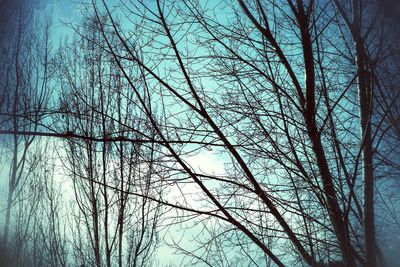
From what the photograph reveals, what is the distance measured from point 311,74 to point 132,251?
1768mm

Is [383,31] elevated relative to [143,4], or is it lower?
lower

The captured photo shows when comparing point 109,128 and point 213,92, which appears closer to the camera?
point 213,92

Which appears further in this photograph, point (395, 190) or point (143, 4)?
point (143, 4)

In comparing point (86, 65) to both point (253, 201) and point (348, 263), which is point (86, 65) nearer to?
point (253, 201)

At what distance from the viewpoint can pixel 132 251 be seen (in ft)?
7.82

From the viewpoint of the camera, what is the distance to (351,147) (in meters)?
1.07

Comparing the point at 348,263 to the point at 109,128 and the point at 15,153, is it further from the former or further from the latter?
the point at 15,153

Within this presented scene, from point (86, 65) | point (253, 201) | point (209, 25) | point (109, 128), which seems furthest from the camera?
point (86, 65)

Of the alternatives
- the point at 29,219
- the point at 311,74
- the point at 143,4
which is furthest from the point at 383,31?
the point at 29,219

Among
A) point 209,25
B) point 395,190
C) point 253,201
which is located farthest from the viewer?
point 209,25

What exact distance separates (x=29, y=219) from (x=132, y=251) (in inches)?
46.2

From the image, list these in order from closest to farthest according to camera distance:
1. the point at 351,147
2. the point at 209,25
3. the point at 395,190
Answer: the point at 395,190 < the point at 351,147 < the point at 209,25

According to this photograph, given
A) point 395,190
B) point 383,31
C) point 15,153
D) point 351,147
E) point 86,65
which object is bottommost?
point 395,190

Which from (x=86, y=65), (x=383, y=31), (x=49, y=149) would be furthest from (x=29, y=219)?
(x=383, y=31)
